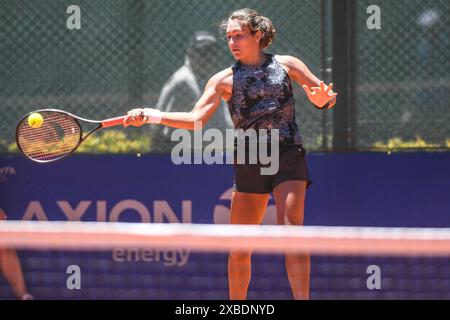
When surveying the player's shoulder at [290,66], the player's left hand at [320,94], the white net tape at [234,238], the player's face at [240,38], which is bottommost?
the white net tape at [234,238]

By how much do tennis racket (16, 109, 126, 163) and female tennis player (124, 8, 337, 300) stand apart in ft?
1.90

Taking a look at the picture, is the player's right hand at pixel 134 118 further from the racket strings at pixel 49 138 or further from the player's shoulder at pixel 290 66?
the player's shoulder at pixel 290 66

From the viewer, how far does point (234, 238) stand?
2494 millimetres

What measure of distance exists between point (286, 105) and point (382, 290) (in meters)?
1.47

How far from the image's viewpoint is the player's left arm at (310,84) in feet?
15.1

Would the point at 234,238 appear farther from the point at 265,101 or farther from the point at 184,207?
the point at 184,207

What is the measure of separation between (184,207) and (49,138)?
110cm

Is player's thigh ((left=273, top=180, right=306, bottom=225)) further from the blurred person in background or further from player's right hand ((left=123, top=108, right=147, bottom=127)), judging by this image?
the blurred person in background

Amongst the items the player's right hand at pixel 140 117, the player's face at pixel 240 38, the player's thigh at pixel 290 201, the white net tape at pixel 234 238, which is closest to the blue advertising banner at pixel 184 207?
the player's thigh at pixel 290 201

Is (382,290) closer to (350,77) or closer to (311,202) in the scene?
(311,202)

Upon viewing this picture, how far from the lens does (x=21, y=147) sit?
4.71 m

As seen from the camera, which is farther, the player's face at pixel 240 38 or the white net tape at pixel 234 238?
the player's face at pixel 240 38

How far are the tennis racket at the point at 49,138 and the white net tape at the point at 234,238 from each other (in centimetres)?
214
